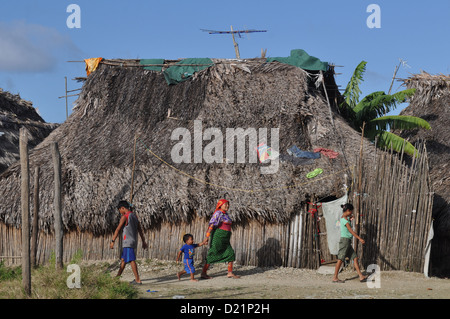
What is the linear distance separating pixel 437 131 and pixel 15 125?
11528mm

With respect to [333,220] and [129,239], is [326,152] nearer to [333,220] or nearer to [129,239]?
[333,220]

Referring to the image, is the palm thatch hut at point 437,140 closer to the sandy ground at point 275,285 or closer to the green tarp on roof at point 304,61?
the sandy ground at point 275,285

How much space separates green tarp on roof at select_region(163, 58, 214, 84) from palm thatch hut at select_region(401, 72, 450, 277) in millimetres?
5659

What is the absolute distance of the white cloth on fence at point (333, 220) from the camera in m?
10.7

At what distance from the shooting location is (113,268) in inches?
446

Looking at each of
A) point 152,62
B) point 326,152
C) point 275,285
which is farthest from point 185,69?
point 275,285

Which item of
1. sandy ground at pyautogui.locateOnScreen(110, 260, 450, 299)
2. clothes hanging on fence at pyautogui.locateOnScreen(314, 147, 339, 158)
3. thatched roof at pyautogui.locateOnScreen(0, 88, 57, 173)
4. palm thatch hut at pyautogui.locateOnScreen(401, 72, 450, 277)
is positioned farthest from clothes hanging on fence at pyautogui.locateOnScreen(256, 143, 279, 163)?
thatched roof at pyautogui.locateOnScreen(0, 88, 57, 173)

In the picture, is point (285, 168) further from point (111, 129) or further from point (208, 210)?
point (111, 129)

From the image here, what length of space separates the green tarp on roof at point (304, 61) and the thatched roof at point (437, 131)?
151 inches

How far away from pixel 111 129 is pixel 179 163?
2.24 meters

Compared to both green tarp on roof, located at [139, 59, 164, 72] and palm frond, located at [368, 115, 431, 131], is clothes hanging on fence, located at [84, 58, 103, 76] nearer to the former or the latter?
green tarp on roof, located at [139, 59, 164, 72]

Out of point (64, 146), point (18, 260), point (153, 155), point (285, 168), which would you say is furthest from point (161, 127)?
point (18, 260)

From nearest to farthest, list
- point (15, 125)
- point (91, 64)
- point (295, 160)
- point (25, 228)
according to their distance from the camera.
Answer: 1. point (25, 228)
2. point (295, 160)
3. point (91, 64)
4. point (15, 125)

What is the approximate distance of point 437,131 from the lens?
55.5 feet
